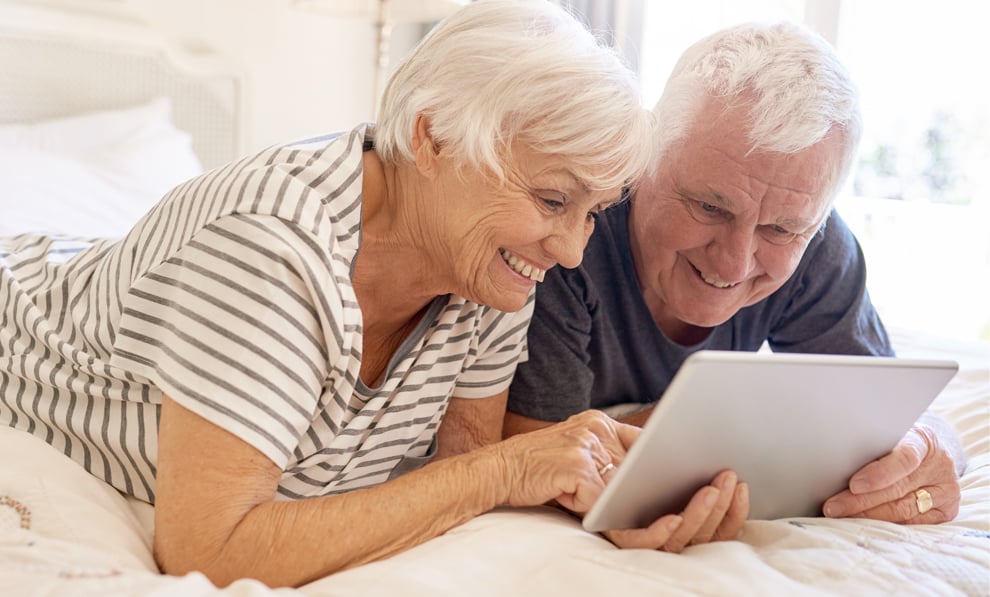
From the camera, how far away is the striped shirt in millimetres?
875

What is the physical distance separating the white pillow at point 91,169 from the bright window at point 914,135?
1.91 m

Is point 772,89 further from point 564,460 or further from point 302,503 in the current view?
point 302,503

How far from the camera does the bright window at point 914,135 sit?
3.10m

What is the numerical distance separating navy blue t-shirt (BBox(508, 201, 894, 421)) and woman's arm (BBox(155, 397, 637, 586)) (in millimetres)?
320

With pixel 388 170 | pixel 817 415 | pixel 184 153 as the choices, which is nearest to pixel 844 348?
pixel 817 415

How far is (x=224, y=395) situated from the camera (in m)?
0.85

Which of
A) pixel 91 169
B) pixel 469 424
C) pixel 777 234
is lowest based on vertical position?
pixel 469 424

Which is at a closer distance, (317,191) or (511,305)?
(317,191)

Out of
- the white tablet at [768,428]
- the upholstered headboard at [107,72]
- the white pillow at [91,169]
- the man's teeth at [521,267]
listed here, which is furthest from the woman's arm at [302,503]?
the upholstered headboard at [107,72]

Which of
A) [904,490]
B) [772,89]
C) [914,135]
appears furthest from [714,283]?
[914,135]

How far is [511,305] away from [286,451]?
36 centimetres

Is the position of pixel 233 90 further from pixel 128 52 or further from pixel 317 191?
pixel 317 191

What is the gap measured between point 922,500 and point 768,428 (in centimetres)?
35

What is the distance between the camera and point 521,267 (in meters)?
1.12
